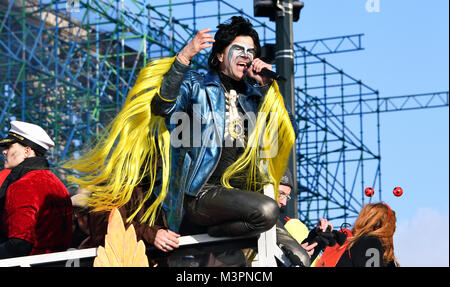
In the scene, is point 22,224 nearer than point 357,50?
Yes

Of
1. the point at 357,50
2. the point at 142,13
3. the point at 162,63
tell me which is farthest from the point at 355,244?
the point at 357,50

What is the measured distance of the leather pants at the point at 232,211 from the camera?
144 inches

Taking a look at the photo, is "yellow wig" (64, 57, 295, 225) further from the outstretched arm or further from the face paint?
the face paint

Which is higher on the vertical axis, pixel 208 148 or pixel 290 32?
pixel 290 32

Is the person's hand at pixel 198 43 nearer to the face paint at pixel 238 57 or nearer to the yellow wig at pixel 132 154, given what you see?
the yellow wig at pixel 132 154

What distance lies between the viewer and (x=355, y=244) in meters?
5.03

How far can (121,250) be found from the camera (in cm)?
380

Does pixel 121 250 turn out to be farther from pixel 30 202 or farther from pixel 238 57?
pixel 238 57

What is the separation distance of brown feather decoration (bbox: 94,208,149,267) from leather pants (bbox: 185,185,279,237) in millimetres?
294

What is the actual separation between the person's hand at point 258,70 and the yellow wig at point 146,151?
1.9 inches

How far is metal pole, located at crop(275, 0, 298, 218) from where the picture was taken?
643cm

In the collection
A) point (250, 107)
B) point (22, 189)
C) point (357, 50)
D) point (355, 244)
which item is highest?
point (357, 50)
